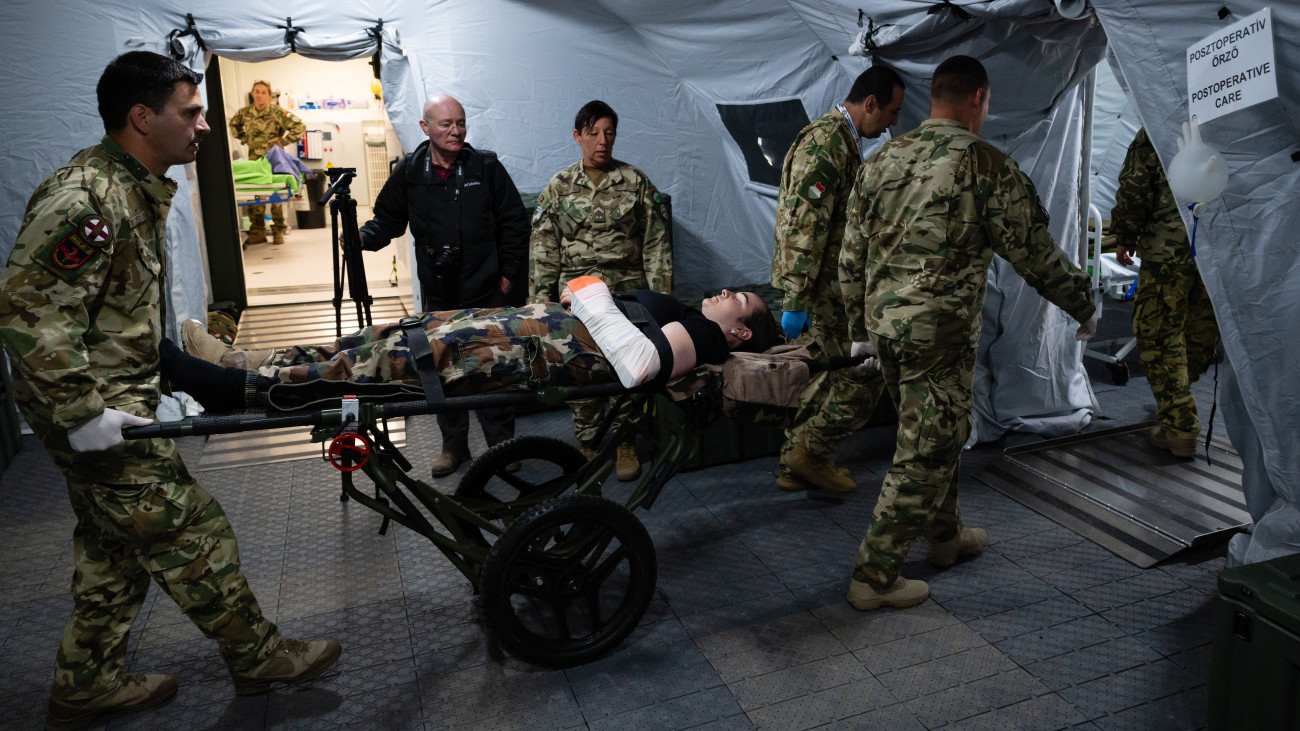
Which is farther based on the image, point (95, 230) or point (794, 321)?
point (794, 321)

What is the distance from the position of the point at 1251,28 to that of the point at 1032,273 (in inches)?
32.6

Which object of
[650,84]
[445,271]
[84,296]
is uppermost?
[650,84]

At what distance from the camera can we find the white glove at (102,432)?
6.64 feet

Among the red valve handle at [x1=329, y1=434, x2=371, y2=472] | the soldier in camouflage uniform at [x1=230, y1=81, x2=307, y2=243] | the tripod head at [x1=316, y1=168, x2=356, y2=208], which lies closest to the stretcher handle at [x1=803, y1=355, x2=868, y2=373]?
the red valve handle at [x1=329, y1=434, x2=371, y2=472]

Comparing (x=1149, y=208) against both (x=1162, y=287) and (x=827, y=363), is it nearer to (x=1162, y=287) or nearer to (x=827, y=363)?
(x=1162, y=287)

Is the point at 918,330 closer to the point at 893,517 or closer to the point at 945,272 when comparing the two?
the point at 945,272

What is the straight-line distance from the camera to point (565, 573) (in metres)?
2.62

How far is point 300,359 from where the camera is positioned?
8.28 ft

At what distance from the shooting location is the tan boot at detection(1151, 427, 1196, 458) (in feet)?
13.2

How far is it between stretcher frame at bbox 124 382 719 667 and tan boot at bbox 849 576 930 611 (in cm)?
71

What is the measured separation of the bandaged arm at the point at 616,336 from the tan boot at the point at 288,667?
118 cm

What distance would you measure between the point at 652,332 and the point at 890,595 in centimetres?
118

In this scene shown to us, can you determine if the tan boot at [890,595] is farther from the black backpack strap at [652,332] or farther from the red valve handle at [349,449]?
the red valve handle at [349,449]

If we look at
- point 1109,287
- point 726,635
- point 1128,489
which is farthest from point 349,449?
point 1109,287
